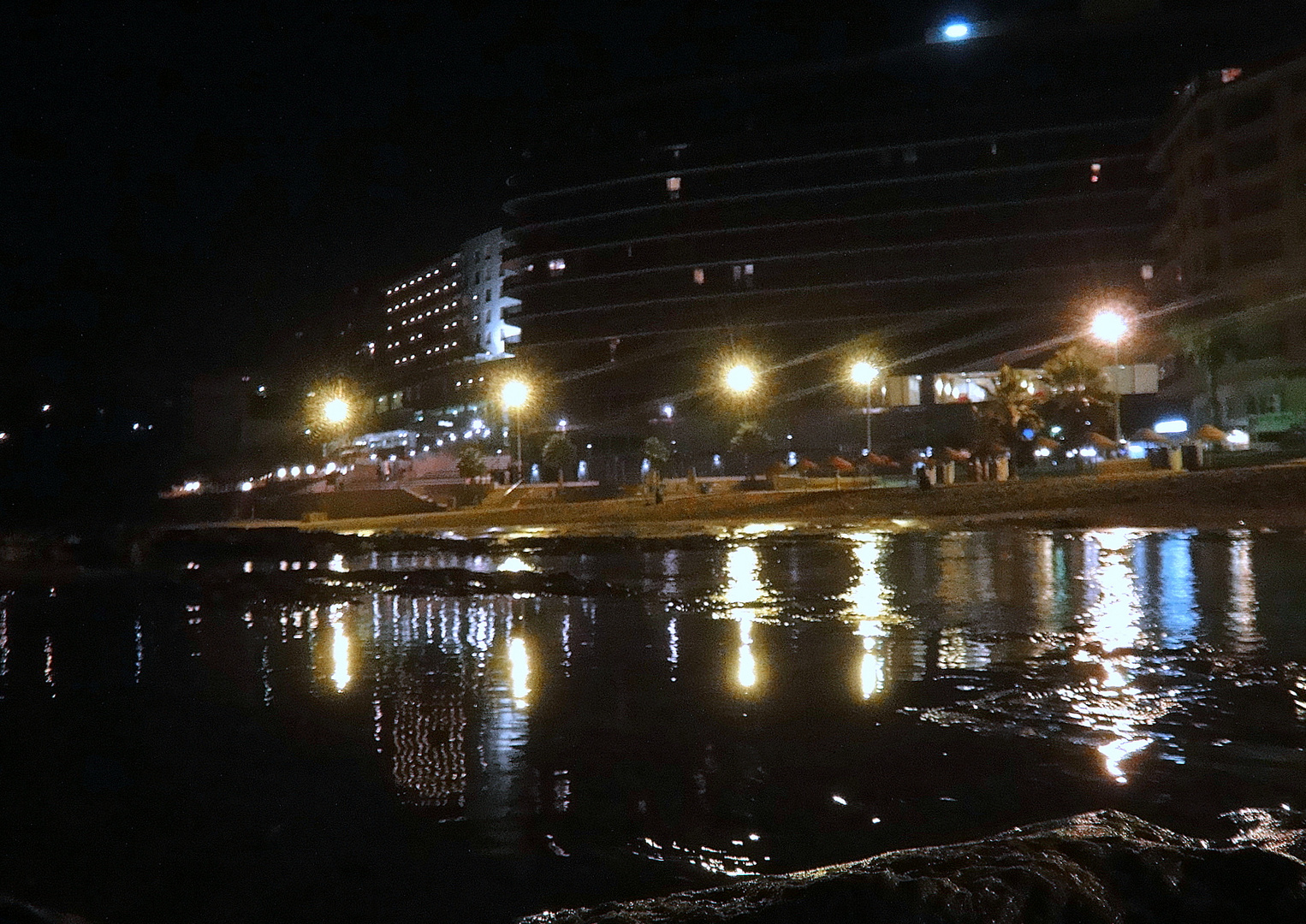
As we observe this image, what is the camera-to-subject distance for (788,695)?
27.6ft

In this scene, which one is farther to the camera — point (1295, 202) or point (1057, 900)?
point (1295, 202)

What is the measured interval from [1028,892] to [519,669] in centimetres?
635

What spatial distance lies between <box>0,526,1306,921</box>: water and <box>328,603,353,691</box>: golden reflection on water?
92 millimetres

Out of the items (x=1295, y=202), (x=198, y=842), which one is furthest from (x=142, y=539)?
(x=1295, y=202)

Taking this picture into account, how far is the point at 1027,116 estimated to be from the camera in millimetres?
89688

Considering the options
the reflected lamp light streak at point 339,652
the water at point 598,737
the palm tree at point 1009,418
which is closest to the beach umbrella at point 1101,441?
the palm tree at point 1009,418

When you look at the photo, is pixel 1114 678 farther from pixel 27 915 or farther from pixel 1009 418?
pixel 1009 418

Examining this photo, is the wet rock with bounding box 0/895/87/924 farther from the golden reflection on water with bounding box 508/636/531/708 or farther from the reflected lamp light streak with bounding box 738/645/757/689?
the reflected lamp light streak with bounding box 738/645/757/689

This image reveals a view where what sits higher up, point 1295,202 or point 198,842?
point 1295,202

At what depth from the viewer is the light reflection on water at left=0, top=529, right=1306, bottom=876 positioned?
5.74m

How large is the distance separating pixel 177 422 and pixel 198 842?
13535 cm

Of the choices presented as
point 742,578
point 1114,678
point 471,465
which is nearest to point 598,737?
point 1114,678

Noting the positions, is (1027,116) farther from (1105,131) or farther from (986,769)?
(986,769)

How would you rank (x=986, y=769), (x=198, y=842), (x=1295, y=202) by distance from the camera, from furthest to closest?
(x=1295, y=202) → (x=986, y=769) → (x=198, y=842)
